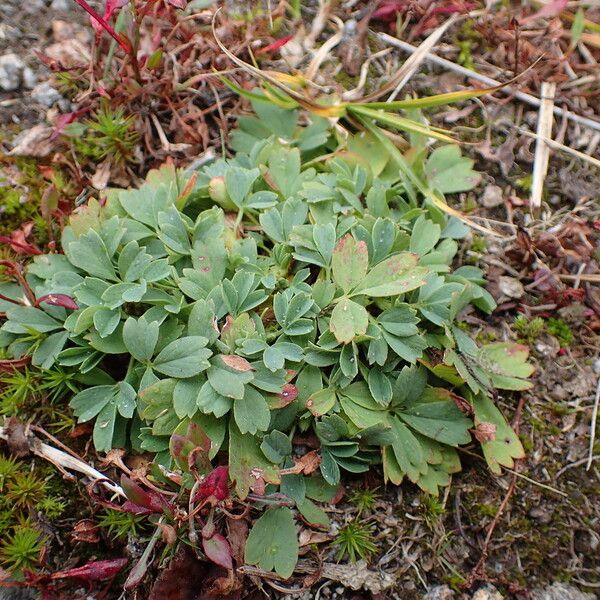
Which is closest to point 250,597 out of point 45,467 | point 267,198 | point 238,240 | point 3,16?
point 45,467

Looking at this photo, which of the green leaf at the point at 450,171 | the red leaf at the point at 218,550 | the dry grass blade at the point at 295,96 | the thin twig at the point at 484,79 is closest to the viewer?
the red leaf at the point at 218,550

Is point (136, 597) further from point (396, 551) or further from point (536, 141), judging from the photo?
point (536, 141)

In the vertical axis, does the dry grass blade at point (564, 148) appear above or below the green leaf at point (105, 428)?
above

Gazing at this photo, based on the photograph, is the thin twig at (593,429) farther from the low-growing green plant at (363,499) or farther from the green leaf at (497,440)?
the low-growing green plant at (363,499)

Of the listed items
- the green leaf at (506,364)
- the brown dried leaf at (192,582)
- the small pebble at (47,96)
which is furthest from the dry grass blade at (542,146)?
the small pebble at (47,96)

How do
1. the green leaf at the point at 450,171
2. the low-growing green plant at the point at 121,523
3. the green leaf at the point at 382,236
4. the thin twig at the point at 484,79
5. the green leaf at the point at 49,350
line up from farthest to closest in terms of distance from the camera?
1. the thin twig at the point at 484,79
2. the green leaf at the point at 450,171
3. the green leaf at the point at 382,236
4. the green leaf at the point at 49,350
5. the low-growing green plant at the point at 121,523
